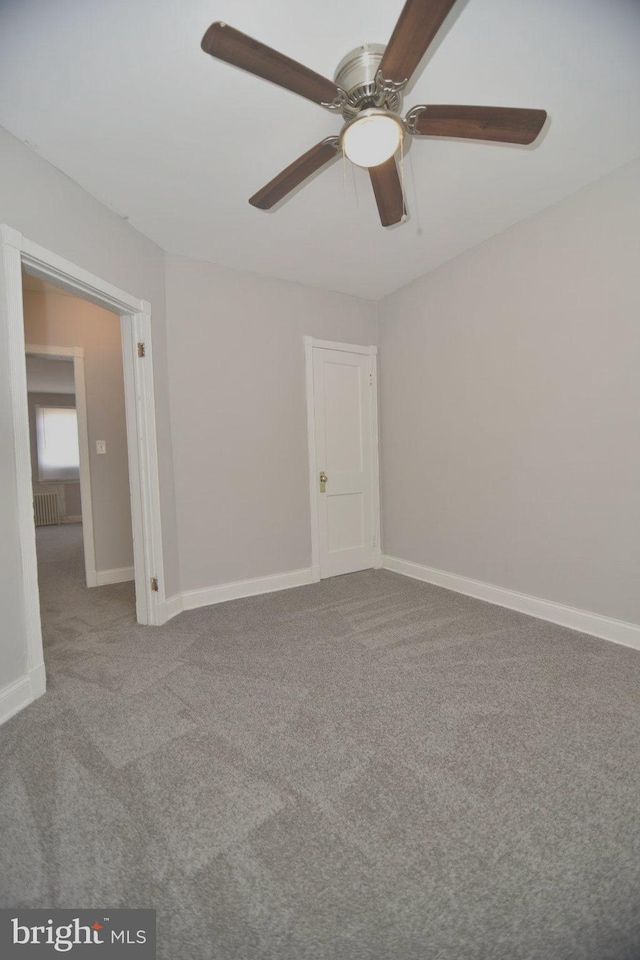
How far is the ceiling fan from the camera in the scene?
120cm

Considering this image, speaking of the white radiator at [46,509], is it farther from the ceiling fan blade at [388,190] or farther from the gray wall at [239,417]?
the ceiling fan blade at [388,190]

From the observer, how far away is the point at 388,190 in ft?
6.20

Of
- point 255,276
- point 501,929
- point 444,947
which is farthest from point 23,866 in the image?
point 255,276

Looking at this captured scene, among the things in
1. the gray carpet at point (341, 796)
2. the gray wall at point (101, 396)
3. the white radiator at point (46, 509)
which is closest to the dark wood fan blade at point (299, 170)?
the gray carpet at point (341, 796)

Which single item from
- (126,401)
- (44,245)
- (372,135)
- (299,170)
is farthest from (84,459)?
(372,135)

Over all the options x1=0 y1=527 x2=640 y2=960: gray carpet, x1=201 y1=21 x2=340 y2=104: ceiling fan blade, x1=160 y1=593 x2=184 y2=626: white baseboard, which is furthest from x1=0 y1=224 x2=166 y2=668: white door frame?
x1=201 y1=21 x2=340 y2=104: ceiling fan blade

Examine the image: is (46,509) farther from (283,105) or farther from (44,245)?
(283,105)

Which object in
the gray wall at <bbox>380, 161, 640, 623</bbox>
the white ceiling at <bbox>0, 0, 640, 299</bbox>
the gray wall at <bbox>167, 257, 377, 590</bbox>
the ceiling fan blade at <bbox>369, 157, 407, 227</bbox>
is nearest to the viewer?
the white ceiling at <bbox>0, 0, 640, 299</bbox>

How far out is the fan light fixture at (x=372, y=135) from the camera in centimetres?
145

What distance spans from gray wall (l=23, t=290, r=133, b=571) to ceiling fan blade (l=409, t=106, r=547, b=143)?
135 inches

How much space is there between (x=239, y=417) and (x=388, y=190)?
6.29ft

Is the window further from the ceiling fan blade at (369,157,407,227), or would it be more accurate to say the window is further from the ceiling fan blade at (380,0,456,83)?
the ceiling fan blade at (380,0,456,83)

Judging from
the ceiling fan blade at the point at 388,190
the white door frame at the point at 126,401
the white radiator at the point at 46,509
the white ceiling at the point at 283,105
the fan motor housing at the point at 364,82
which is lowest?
the white radiator at the point at 46,509

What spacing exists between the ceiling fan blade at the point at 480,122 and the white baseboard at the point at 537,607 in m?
2.51
